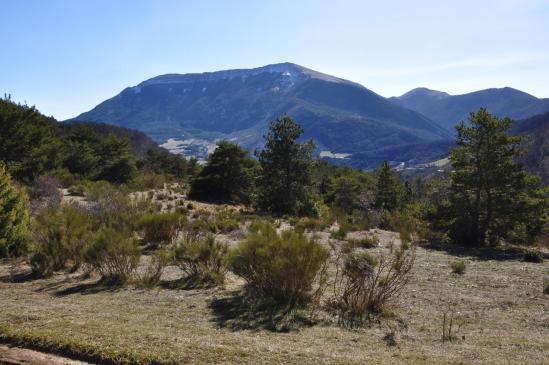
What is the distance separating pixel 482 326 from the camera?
21.8 feet

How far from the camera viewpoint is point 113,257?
887 centimetres

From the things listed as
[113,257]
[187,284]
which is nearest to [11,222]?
[113,257]

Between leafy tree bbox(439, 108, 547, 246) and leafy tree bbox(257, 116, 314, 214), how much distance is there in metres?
10.3

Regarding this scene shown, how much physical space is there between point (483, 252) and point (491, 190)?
11.1ft

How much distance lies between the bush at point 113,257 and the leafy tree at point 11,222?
3.09m

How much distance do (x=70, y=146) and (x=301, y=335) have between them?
35.4 m

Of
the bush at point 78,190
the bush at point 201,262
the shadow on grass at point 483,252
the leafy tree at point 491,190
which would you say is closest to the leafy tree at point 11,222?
the bush at point 201,262

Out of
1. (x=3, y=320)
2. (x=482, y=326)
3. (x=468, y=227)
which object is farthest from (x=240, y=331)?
Answer: (x=468, y=227)

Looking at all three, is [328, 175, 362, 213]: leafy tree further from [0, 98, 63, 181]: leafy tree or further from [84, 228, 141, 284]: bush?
[84, 228, 141, 284]: bush

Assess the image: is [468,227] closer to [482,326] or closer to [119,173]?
[482,326]

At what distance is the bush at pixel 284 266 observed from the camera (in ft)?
24.3

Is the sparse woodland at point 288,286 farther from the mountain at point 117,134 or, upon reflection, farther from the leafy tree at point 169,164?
the mountain at point 117,134

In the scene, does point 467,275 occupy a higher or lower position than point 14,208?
lower

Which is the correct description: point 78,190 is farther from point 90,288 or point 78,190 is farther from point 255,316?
point 255,316
